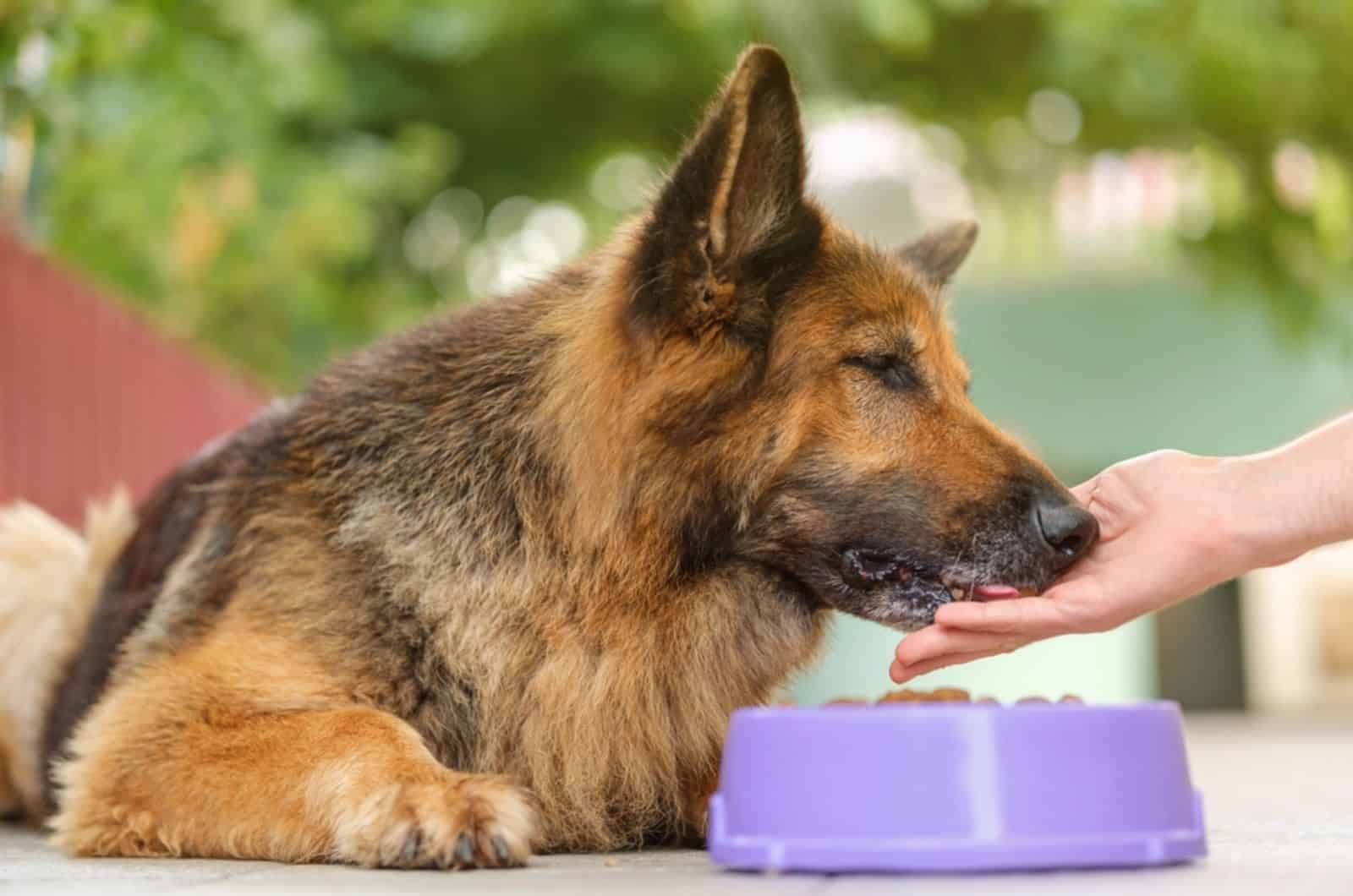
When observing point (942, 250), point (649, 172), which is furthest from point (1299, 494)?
point (649, 172)

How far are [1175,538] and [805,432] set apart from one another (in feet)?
2.44

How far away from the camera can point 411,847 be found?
2.79 metres

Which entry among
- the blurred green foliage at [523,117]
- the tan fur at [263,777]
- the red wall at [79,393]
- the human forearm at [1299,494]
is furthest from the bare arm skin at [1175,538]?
the blurred green foliage at [523,117]

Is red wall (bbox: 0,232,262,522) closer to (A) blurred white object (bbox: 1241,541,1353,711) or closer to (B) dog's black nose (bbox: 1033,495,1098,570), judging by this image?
(B) dog's black nose (bbox: 1033,495,1098,570)

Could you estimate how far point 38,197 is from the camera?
24.2ft

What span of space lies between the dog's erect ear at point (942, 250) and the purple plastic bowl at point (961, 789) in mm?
1577

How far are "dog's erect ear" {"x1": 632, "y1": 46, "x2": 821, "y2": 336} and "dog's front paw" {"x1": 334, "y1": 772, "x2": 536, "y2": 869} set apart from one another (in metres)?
1.03

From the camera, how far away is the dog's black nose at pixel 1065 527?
3.19 metres

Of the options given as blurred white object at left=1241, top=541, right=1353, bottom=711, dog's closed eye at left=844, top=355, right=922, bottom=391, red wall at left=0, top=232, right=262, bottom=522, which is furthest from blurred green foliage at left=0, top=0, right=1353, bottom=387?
blurred white object at left=1241, top=541, right=1353, bottom=711

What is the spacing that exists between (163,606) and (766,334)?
56.1 inches

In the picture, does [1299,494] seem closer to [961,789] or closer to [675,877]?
[961,789]

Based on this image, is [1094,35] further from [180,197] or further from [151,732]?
[151,732]

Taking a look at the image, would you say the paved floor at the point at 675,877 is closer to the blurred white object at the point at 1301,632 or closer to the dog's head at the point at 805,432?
the dog's head at the point at 805,432

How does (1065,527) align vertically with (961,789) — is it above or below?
above
